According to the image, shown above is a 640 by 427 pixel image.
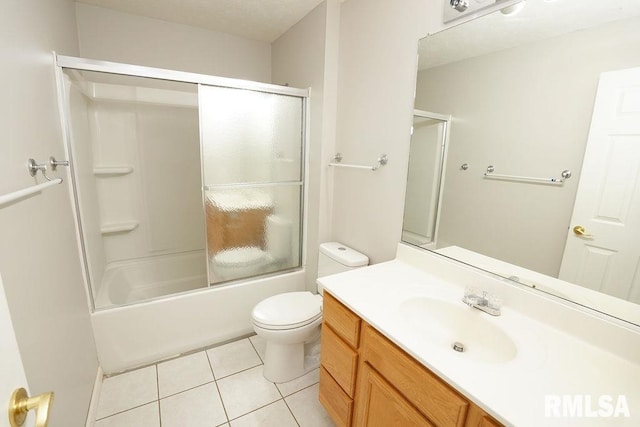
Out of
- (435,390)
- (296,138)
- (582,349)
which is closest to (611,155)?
(582,349)

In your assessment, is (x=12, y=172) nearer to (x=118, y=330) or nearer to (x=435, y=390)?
(x=118, y=330)

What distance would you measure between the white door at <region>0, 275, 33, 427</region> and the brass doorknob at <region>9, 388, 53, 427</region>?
0.6 inches

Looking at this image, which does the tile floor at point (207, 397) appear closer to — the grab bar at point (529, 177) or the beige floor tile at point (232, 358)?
the beige floor tile at point (232, 358)

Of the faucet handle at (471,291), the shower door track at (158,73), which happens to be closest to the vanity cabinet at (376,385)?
the faucet handle at (471,291)

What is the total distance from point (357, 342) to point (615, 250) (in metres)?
0.94

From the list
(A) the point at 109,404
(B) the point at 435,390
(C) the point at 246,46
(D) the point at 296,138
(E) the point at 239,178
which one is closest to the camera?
(B) the point at 435,390

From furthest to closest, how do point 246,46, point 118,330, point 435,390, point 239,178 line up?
1. point 246,46
2. point 239,178
3. point 118,330
4. point 435,390

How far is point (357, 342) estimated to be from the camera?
116cm

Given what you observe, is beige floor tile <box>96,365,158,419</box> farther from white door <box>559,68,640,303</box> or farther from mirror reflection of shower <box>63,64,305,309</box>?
white door <box>559,68,640,303</box>

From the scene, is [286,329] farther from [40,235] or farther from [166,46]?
[166,46]

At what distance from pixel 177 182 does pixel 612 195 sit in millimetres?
2869

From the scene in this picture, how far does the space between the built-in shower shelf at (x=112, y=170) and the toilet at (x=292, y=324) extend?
1643 mm

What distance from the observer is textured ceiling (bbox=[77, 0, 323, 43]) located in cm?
195

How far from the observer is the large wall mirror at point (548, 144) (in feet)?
2.93
